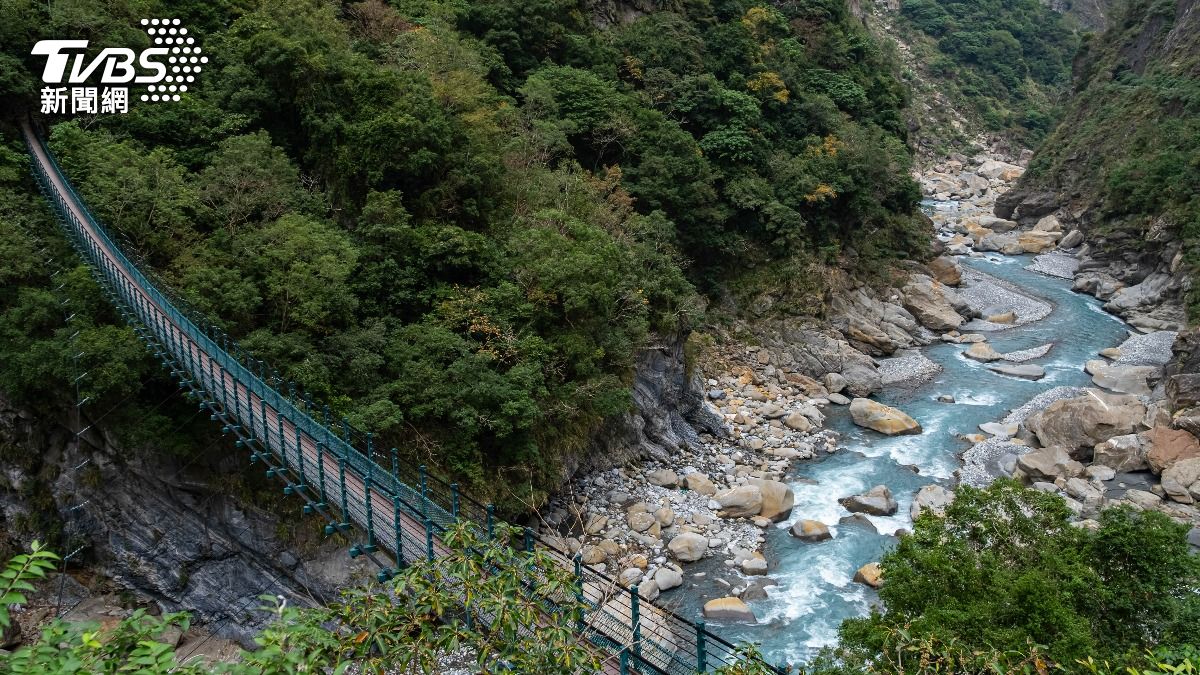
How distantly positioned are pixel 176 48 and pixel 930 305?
92.6ft

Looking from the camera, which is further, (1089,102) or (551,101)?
(1089,102)

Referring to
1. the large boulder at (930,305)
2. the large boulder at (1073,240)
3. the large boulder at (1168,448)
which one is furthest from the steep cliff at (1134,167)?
the large boulder at (1168,448)

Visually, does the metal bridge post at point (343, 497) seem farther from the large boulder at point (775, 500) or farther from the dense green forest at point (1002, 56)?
the dense green forest at point (1002, 56)

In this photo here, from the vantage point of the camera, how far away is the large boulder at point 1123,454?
19500 mm

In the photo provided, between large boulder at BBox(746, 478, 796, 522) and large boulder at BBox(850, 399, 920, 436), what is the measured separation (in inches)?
233

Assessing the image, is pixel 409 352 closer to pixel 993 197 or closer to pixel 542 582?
pixel 542 582

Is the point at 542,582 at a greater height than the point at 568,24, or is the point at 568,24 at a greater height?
the point at 568,24

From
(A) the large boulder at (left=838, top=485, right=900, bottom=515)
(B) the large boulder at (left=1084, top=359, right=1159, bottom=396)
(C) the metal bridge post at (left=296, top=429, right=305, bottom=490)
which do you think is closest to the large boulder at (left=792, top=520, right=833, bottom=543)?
(A) the large boulder at (left=838, top=485, right=900, bottom=515)

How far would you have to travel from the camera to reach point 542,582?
563 cm

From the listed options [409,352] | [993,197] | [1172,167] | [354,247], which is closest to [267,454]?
[409,352]

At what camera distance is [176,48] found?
18641 mm

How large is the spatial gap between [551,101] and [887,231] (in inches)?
660

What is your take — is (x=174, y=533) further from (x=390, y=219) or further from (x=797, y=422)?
(x=797, y=422)

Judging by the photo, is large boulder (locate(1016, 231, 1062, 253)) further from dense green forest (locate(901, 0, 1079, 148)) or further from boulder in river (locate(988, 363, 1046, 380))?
dense green forest (locate(901, 0, 1079, 148))
